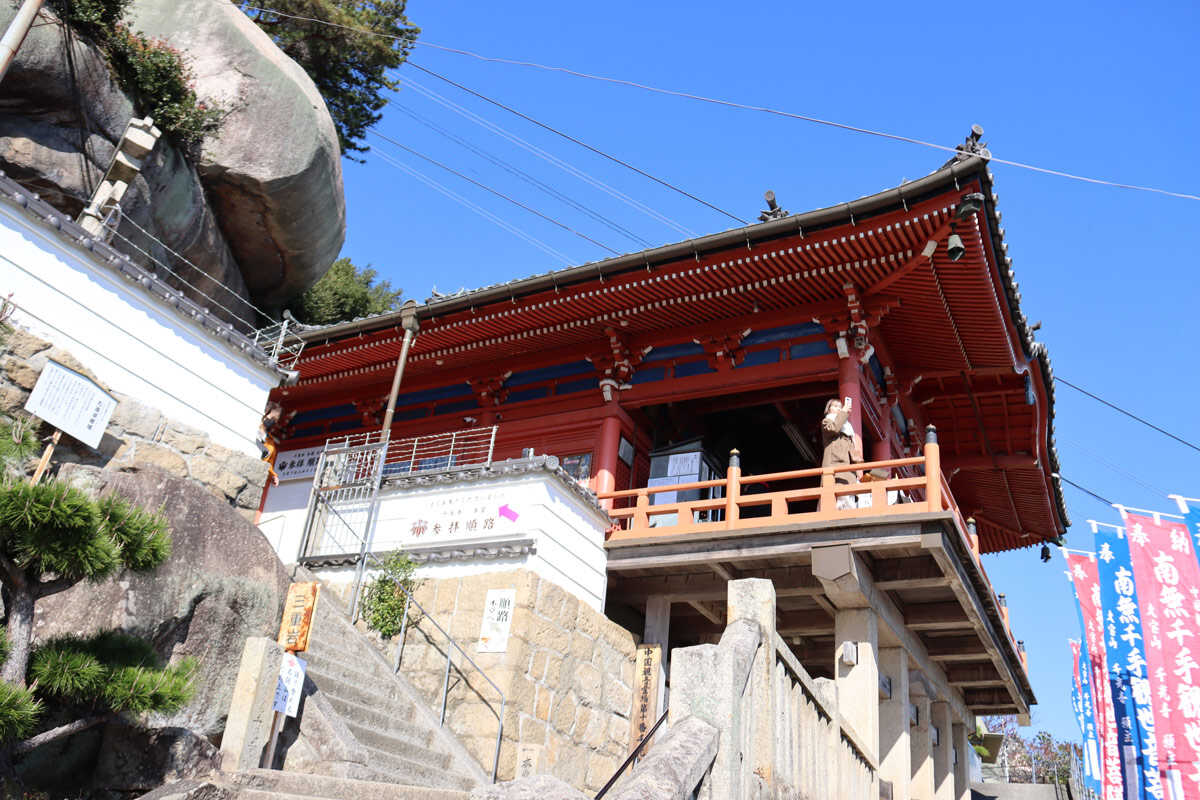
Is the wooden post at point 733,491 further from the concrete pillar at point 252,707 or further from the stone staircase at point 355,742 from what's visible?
the concrete pillar at point 252,707

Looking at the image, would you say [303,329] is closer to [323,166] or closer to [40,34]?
[323,166]

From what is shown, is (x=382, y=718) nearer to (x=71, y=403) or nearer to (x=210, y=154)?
(x=71, y=403)

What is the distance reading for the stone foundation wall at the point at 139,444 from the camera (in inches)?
285

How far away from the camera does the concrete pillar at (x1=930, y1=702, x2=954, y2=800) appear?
1402 cm

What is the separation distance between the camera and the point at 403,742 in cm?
830

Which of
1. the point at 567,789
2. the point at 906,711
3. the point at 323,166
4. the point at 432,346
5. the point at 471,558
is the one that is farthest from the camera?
the point at 323,166

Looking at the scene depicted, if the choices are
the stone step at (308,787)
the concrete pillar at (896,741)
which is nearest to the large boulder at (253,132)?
the stone step at (308,787)

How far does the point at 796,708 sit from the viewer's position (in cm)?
625

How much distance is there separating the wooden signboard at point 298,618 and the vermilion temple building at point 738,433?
2921 mm

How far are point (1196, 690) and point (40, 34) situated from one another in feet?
64.8

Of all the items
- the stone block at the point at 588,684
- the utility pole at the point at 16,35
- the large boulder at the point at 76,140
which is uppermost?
the large boulder at the point at 76,140

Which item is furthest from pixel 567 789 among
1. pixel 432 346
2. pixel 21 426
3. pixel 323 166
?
pixel 323 166

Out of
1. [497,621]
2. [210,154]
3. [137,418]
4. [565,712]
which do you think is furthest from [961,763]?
[210,154]

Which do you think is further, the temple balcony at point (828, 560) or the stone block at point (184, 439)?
the temple balcony at point (828, 560)
